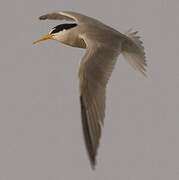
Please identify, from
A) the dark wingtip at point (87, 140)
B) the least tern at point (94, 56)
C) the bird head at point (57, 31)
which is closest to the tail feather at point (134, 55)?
the least tern at point (94, 56)

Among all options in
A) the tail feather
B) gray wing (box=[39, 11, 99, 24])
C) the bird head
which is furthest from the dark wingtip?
gray wing (box=[39, 11, 99, 24])

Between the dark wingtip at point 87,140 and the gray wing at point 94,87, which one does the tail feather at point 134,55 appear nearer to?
the gray wing at point 94,87

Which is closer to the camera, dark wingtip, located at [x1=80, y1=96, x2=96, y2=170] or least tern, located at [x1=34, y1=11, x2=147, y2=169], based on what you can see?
dark wingtip, located at [x1=80, y1=96, x2=96, y2=170]

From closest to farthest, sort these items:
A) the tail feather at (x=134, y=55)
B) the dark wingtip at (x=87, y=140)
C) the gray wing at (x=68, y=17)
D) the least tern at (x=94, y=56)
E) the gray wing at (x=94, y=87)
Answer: the dark wingtip at (x=87, y=140) → the gray wing at (x=94, y=87) → the least tern at (x=94, y=56) → the tail feather at (x=134, y=55) → the gray wing at (x=68, y=17)

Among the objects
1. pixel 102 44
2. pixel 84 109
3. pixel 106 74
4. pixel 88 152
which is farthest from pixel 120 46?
pixel 88 152

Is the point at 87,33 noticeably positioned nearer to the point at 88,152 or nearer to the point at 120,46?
the point at 120,46

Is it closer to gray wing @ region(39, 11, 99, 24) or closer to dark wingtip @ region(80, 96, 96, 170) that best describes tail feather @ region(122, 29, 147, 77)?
gray wing @ region(39, 11, 99, 24)

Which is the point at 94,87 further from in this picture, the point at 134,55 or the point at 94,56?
the point at 134,55

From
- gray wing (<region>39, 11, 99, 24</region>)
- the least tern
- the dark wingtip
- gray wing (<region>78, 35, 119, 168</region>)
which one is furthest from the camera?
gray wing (<region>39, 11, 99, 24</region>)

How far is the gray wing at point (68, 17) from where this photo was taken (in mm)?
5066

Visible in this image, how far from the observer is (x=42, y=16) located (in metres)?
5.68

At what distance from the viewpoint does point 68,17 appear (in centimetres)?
542

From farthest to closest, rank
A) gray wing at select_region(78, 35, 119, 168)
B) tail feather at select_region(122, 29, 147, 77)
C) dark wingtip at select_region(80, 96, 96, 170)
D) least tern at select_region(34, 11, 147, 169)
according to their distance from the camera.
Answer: tail feather at select_region(122, 29, 147, 77)
least tern at select_region(34, 11, 147, 169)
gray wing at select_region(78, 35, 119, 168)
dark wingtip at select_region(80, 96, 96, 170)

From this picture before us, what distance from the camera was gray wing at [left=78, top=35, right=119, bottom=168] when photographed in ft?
11.6
